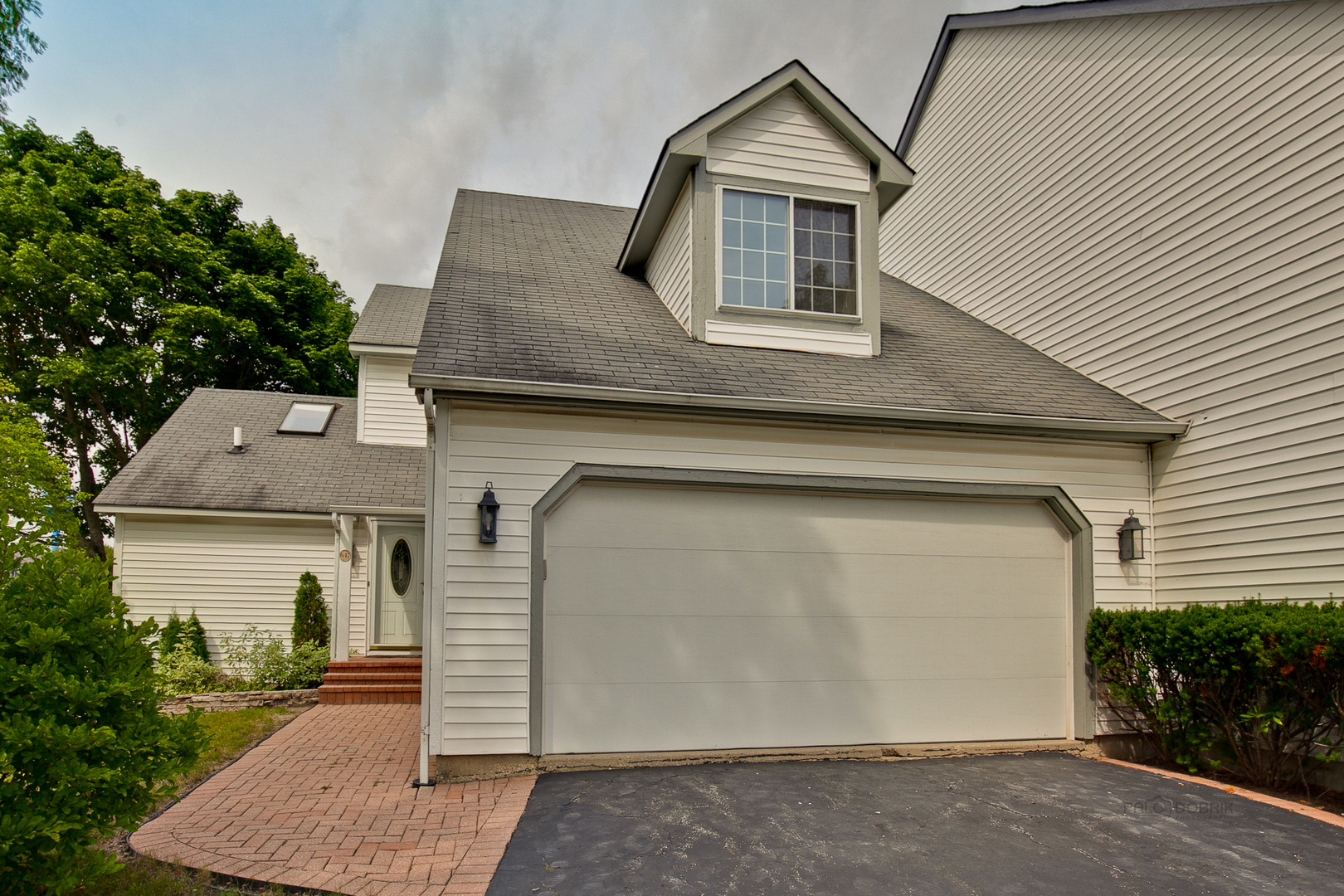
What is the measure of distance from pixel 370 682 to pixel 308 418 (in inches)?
249

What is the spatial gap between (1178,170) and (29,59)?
10.9 metres

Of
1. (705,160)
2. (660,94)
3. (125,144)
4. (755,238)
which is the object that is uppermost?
(125,144)

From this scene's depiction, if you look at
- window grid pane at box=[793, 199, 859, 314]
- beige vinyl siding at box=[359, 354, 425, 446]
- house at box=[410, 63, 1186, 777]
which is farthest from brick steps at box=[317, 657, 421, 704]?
window grid pane at box=[793, 199, 859, 314]

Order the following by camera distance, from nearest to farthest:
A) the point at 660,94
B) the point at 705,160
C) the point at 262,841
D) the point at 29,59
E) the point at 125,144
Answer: the point at 262,841 → the point at 29,59 → the point at 705,160 → the point at 660,94 → the point at 125,144

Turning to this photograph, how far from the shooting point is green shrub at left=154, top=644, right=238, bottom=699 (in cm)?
1063

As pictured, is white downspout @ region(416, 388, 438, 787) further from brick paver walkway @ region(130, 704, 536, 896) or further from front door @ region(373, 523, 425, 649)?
front door @ region(373, 523, 425, 649)

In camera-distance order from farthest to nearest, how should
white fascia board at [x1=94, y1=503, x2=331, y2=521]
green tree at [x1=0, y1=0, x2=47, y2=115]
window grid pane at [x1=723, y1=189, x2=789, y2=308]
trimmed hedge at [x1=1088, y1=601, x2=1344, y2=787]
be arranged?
white fascia board at [x1=94, y1=503, x2=331, y2=521] < window grid pane at [x1=723, y1=189, x2=789, y2=308] < green tree at [x1=0, y1=0, x2=47, y2=115] < trimmed hedge at [x1=1088, y1=601, x2=1344, y2=787]

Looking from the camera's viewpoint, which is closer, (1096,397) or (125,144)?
(1096,397)

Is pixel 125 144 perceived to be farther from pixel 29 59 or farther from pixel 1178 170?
pixel 1178 170

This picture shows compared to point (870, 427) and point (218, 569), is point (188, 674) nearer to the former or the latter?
point (218, 569)

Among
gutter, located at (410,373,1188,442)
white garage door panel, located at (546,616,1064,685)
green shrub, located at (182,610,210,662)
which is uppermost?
gutter, located at (410,373,1188,442)

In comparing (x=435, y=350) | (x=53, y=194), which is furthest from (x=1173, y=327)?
(x=53, y=194)

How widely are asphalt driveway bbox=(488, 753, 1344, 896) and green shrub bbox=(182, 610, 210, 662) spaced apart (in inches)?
322

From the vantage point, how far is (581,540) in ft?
21.2
